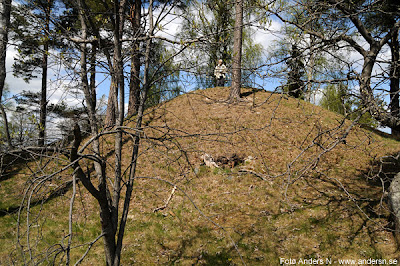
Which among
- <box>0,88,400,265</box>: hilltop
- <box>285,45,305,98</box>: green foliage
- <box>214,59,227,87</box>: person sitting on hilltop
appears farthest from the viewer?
<box>0,88,400,265</box>: hilltop

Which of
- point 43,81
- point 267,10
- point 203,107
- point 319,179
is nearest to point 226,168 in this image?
point 319,179

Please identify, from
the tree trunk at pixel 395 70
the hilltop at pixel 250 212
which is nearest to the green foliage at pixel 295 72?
the hilltop at pixel 250 212

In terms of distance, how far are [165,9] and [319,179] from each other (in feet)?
20.7

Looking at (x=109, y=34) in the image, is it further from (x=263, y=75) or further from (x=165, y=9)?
(x=263, y=75)

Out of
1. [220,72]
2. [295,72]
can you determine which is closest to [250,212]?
[220,72]

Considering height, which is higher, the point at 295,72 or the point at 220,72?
the point at 220,72

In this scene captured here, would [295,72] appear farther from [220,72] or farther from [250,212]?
[250,212]

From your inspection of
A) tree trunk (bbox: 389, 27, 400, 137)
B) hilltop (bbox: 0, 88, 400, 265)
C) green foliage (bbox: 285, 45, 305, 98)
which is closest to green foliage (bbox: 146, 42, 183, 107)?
hilltop (bbox: 0, 88, 400, 265)

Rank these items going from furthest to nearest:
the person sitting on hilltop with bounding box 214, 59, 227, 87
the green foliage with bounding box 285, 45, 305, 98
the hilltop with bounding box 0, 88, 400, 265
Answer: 1. the hilltop with bounding box 0, 88, 400, 265
2. the green foliage with bounding box 285, 45, 305, 98
3. the person sitting on hilltop with bounding box 214, 59, 227, 87

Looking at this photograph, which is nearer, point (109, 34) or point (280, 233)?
point (109, 34)

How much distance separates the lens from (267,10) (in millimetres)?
4109

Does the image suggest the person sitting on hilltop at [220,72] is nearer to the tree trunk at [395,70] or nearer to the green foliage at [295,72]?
the green foliage at [295,72]

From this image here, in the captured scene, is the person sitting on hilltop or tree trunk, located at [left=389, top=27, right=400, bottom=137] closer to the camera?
the person sitting on hilltop

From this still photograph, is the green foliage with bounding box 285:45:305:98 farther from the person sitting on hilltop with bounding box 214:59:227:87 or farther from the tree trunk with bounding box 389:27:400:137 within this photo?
the tree trunk with bounding box 389:27:400:137
